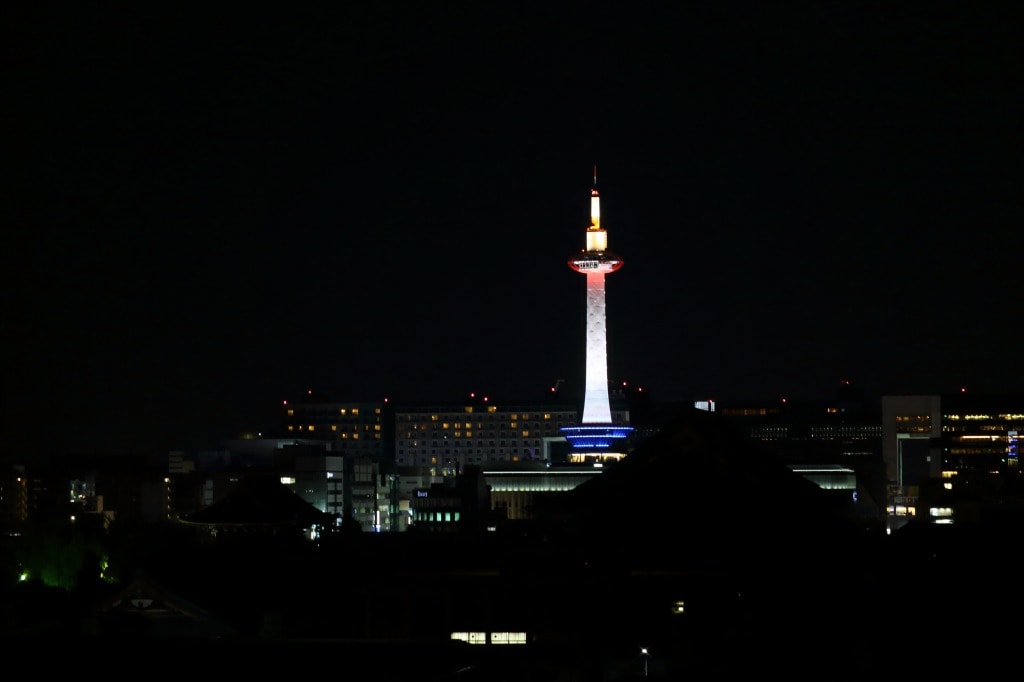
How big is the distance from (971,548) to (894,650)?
6423mm

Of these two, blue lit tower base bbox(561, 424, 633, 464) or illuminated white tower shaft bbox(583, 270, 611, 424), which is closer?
blue lit tower base bbox(561, 424, 633, 464)

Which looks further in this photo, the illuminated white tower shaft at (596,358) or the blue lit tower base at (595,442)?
the illuminated white tower shaft at (596,358)

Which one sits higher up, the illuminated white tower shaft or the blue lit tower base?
the illuminated white tower shaft

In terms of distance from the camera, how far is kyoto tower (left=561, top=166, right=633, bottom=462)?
141125 mm

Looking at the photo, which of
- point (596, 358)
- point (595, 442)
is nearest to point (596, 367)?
point (596, 358)

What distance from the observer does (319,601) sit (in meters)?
24.3

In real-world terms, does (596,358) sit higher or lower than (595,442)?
higher

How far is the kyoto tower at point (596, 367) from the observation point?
141 m

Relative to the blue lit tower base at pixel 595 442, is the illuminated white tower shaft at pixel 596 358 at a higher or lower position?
higher

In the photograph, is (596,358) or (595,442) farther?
(596,358)

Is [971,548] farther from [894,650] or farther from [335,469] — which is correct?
[335,469]

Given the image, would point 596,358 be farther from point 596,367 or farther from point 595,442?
point 595,442

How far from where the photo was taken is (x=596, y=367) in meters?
154

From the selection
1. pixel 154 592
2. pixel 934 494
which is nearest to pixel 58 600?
pixel 154 592
